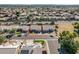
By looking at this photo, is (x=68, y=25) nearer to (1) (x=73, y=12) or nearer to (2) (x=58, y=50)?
(1) (x=73, y=12)

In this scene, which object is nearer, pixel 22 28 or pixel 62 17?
pixel 22 28

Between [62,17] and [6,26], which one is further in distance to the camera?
[62,17]

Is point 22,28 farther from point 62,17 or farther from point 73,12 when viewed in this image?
point 73,12
